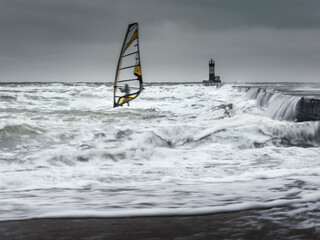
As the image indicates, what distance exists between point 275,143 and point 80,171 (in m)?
3.79

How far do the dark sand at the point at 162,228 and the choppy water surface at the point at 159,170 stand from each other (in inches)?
5.8

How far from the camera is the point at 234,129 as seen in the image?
7750 mm

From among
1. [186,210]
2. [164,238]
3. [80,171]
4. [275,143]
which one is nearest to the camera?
[164,238]

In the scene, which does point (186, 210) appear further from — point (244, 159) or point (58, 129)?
point (58, 129)

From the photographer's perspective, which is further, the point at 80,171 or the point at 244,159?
the point at 244,159

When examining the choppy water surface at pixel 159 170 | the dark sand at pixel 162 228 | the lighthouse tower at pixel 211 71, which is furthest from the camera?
the lighthouse tower at pixel 211 71

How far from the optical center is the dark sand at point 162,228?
222 centimetres

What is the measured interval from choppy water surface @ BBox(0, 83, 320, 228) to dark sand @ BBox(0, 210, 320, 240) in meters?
0.15

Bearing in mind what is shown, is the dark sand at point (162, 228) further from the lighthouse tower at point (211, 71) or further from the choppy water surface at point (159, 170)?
the lighthouse tower at point (211, 71)

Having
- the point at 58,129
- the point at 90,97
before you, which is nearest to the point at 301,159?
the point at 58,129

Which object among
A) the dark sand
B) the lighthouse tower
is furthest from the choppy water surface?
the lighthouse tower

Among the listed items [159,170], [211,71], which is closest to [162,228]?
[159,170]

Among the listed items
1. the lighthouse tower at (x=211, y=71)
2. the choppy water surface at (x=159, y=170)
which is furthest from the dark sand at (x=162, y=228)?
the lighthouse tower at (x=211, y=71)

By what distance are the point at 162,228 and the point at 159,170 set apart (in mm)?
2337
